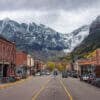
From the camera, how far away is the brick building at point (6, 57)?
328 feet

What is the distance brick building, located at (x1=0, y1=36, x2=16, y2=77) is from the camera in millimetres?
99887

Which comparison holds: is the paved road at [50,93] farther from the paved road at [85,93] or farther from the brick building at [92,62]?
the brick building at [92,62]

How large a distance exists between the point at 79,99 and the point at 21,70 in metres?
124

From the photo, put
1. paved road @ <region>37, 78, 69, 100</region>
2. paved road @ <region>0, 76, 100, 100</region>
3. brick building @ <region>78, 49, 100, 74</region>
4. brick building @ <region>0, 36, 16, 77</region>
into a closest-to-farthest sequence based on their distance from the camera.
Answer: paved road @ <region>37, 78, 69, 100</region>
paved road @ <region>0, 76, 100, 100</region>
brick building @ <region>0, 36, 16, 77</region>
brick building @ <region>78, 49, 100, 74</region>

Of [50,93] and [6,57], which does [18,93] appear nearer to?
[50,93]

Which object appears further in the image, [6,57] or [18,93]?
[6,57]

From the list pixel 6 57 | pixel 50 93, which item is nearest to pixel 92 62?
pixel 6 57

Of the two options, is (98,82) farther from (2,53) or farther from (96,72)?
(2,53)

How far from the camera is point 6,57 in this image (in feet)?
346

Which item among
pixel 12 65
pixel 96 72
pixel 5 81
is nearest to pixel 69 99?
pixel 5 81

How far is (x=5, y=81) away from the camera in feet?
255

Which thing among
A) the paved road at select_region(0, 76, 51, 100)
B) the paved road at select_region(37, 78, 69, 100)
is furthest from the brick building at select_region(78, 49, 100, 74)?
the paved road at select_region(37, 78, 69, 100)

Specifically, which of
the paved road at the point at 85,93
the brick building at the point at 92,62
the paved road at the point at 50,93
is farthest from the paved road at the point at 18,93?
the brick building at the point at 92,62

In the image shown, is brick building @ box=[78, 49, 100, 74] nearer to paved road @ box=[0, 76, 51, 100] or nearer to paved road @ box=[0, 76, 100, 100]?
paved road @ box=[0, 76, 100, 100]
